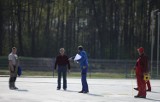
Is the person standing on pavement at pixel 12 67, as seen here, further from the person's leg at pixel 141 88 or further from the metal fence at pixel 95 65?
the metal fence at pixel 95 65

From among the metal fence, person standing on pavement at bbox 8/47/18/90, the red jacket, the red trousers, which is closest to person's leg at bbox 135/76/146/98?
the red trousers

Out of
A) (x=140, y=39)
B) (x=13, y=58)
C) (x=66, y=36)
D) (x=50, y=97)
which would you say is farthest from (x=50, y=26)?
(x=50, y=97)

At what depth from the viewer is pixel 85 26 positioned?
2926 inches

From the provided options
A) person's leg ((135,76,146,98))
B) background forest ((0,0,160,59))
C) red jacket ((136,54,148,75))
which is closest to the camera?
person's leg ((135,76,146,98))

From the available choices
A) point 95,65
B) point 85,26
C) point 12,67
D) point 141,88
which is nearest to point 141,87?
point 141,88

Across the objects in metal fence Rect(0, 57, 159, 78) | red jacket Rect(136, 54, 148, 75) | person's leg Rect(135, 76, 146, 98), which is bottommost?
metal fence Rect(0, 57, 159, 78)

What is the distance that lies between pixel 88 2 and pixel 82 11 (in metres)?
1.70

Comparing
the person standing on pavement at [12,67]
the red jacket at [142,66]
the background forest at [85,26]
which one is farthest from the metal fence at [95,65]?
the background forest at [85,26]

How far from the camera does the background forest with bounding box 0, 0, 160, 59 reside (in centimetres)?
7044

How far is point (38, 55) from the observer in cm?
7062

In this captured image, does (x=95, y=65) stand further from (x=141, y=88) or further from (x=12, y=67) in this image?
(x=141, y=88)

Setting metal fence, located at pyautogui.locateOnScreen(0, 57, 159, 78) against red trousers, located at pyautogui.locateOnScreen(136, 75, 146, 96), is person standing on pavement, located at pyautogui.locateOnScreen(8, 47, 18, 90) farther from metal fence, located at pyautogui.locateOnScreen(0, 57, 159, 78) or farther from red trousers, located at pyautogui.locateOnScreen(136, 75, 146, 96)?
metal fence, located at pyautogui.locateOnScreen(0, 57, 159, 78)

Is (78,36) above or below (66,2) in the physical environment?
→ below

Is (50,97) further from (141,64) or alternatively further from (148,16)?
(148,16)
